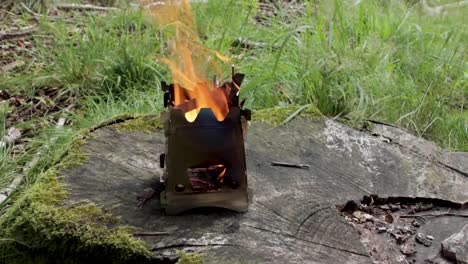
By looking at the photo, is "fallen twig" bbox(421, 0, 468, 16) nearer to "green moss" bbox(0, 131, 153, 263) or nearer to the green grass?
the green grass

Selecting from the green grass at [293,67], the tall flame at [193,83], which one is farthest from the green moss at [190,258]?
the green grass at [293,67]

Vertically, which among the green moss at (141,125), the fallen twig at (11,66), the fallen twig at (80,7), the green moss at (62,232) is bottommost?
the green moss at (62,232)

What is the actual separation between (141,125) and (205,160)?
56cm

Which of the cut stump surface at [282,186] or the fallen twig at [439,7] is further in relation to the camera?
the fallen twig at [439,7]

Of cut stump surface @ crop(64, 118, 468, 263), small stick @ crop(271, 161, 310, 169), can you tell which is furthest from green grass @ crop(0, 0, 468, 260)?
small stick @ crop(271, 161, 310, 169)

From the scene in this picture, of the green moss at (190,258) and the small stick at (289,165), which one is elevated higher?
the small stick at (289,165)

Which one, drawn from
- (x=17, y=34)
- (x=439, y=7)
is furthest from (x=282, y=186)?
(x=17, y=34)

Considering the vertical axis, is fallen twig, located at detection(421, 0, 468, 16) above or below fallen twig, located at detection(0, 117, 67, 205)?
above

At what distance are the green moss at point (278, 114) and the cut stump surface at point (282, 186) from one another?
4 centimetres

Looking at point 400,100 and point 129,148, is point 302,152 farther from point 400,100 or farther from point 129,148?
point 400,100

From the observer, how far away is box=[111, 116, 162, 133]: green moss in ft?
7.53

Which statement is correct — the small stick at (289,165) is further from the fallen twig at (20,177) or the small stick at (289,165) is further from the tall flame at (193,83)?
the fallen twig at (20,177)

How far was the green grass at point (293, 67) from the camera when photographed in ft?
9.79

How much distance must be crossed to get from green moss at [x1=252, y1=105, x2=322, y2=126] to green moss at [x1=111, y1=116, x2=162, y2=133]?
1.28 ft
